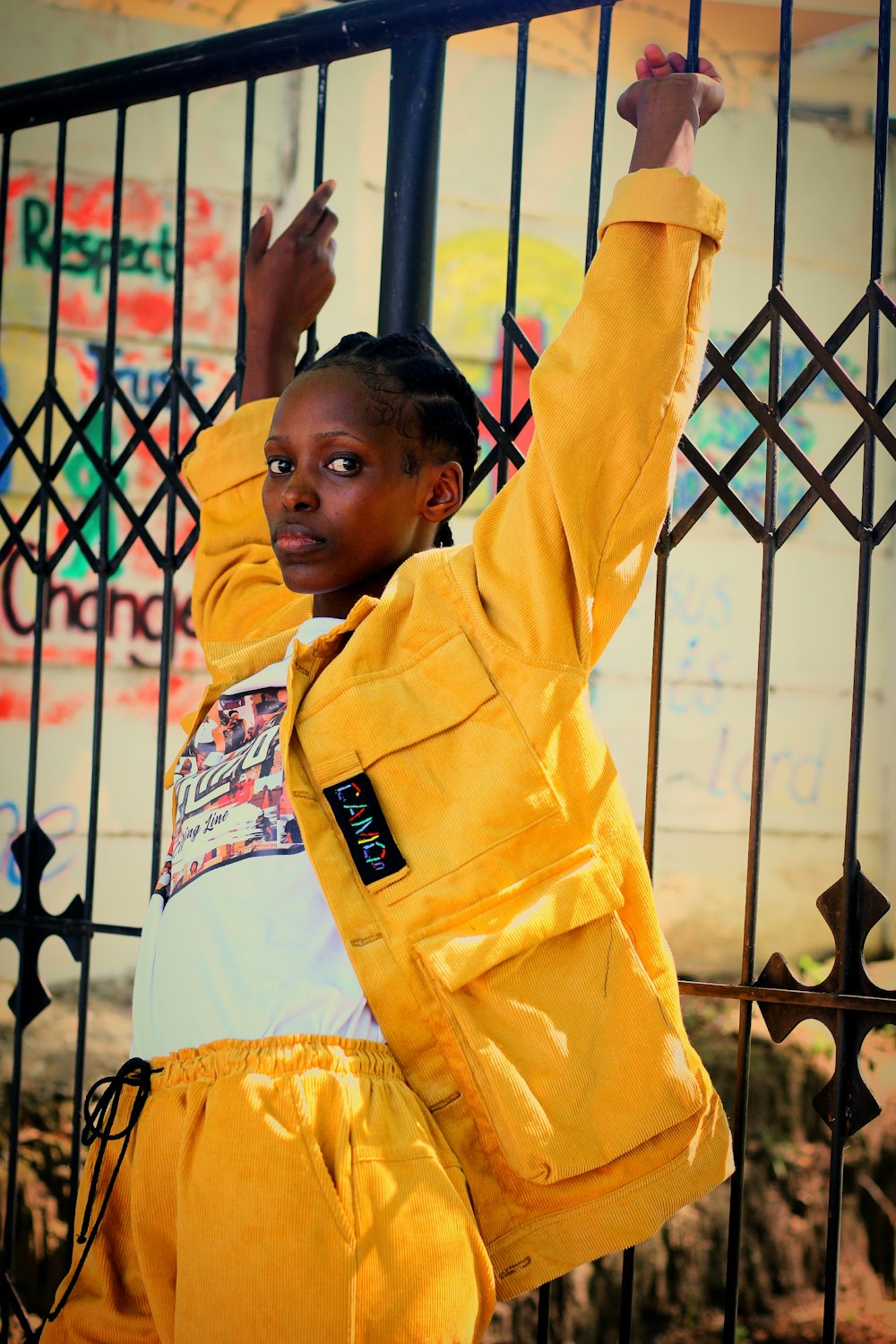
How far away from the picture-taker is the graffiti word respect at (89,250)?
5406mm

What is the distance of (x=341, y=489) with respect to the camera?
69.2 inches

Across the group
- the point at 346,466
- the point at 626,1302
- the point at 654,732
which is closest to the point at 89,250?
the point at 346,466

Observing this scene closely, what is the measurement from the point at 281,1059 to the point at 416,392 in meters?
0.95

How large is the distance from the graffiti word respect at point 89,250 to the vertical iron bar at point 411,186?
343cm

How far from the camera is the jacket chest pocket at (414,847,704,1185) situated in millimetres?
1468

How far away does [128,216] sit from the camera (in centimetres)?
548

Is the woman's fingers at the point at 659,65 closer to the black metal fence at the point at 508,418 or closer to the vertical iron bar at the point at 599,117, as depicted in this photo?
the black metal fence at the point at 508,418

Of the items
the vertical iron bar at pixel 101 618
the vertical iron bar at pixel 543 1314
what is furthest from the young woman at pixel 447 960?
the vertical iron bar at pixel 101 618

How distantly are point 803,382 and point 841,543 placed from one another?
4.64 metres

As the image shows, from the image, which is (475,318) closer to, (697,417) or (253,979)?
(697,417)

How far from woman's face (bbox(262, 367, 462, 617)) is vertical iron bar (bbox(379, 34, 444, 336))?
0.46 meters

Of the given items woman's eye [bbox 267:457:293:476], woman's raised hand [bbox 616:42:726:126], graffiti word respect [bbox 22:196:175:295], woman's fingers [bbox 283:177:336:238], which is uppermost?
graffiti word respect [bbox 22:196:175:295]

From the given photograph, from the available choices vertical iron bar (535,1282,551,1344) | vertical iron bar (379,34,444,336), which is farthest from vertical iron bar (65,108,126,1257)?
vertical iron bar (535,1282,551,1344)

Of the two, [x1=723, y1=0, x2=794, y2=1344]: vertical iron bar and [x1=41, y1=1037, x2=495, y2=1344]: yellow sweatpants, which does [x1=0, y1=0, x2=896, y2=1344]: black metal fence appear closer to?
[x1=723, y1=0, x2=794, y2=1344]: vertical iron bar
